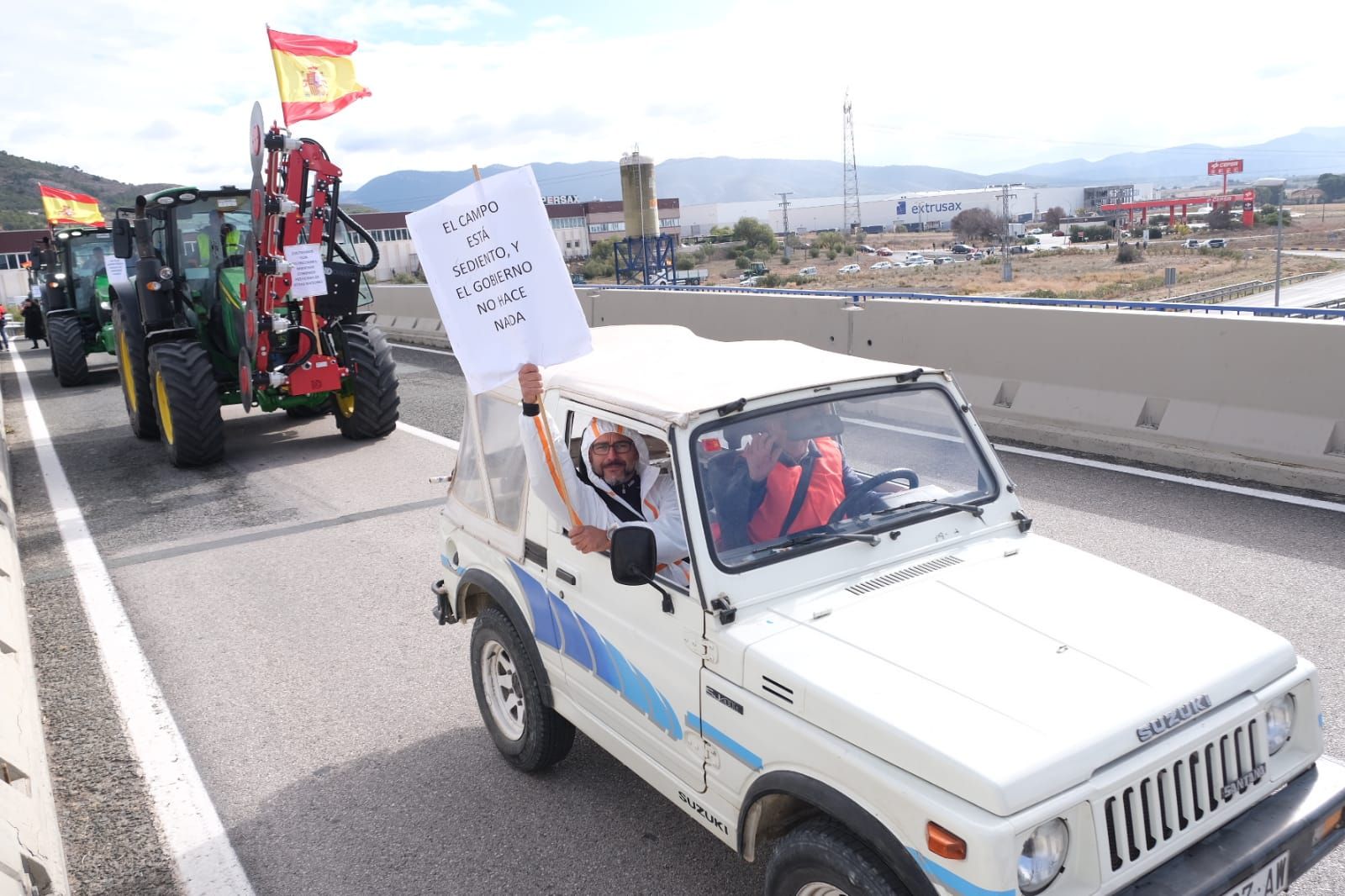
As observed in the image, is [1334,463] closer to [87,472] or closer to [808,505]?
[808,505]

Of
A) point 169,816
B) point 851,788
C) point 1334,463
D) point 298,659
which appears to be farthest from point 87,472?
point 1334,463

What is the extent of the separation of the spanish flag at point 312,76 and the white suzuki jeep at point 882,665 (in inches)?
278

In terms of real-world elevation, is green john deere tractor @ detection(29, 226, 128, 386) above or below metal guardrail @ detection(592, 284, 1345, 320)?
above

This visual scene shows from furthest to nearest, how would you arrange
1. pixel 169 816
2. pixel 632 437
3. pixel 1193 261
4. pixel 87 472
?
pixel 1193 261 → pixel 87 472 → pixel 169 816 → pixel 632 437

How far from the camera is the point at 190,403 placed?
1041 centimetres

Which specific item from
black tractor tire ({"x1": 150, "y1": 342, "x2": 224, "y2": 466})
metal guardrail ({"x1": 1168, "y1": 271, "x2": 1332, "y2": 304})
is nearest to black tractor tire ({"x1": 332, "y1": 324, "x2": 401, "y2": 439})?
black tractor tire ({"x1": 150, "y1": 342, "x2": 224, "y2": 466})

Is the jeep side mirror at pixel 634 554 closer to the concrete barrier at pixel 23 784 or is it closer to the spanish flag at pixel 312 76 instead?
the concrete barrier at pixel 23 784

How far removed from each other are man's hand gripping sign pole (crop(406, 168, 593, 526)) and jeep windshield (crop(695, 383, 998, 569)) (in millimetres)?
727

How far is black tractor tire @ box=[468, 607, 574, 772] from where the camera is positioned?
423 cm

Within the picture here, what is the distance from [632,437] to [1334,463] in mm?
5871

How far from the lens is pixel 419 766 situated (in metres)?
4.61

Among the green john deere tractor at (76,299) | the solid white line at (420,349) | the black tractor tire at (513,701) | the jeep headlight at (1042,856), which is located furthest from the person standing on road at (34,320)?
the jeep headlight at (1042,856)

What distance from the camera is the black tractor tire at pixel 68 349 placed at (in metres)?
17.5

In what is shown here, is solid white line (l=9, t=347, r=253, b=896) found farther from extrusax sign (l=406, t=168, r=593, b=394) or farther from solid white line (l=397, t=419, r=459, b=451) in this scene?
solid white line (l=397, t=419, r=459, b=451)
